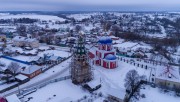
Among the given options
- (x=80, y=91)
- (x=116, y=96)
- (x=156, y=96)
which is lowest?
(x=156, y=96)

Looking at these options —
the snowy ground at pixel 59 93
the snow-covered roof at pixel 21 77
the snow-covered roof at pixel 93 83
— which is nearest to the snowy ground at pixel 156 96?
the snow-covered roof at pixel 93 83

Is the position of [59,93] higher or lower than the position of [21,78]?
lower

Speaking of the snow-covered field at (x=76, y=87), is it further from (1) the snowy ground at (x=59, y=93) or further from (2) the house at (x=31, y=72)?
(2) the house at (x=31, y=72)

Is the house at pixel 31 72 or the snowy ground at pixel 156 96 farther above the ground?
the house at pixel 31 72

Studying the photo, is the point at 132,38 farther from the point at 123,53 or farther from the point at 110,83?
the point at 110,83

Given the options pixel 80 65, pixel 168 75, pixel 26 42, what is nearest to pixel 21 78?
pixel 80 65

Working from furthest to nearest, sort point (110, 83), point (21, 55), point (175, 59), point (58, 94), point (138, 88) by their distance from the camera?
point (21, 55) < point (175, 59) < point (110, 83) < point (138, 88) < point (58, 94)

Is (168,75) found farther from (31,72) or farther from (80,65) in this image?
(31,72)

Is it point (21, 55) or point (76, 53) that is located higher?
point (76, 53)

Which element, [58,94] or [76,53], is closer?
[58,94]

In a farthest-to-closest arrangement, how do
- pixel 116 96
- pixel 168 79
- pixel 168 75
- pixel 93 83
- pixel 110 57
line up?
pixel 110 57 < pixel 168 75 < pixel 168 79 < pixel 93 83 < pixel 116 96

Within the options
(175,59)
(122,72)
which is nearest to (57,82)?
(122,72)
